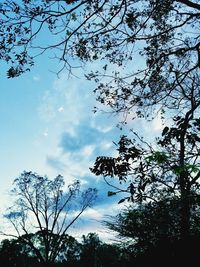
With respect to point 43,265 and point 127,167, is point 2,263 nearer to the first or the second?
point 43,265

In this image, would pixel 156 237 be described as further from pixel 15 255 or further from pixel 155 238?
pixel 15 255

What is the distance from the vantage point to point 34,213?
3738 centimetres

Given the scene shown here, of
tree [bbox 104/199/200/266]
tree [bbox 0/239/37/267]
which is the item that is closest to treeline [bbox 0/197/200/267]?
tree [bbox 104/199/200/266]

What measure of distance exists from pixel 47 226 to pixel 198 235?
33.4 metres

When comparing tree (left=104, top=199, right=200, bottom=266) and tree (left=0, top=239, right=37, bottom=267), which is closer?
tree (left=104, top=199, right=200, bottom=266)

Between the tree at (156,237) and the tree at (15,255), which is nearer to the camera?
the tree at (156,237)

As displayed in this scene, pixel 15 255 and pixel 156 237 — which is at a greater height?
pixel 15 255

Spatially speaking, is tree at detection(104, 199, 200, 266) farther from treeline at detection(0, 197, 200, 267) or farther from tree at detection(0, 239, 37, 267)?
tree at detection(0, 239, 37, 267)

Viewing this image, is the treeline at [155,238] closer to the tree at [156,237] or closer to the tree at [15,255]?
the tree at [156,237]

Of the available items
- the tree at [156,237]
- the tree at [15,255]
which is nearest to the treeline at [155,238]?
the tree at [156,237]

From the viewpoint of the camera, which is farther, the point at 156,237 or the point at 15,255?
the point at 15,255

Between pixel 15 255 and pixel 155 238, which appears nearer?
pixel 155 238

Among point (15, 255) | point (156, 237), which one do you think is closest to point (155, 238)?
point (156, 237)

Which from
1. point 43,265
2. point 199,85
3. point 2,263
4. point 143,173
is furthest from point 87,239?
point 143,173
